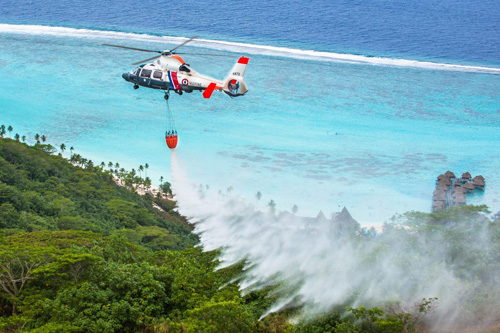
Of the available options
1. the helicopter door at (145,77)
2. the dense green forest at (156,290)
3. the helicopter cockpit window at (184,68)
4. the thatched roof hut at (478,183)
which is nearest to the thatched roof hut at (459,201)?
the thatched roof hut at (478,183)

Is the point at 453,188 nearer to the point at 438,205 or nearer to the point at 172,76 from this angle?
the point at 438,205

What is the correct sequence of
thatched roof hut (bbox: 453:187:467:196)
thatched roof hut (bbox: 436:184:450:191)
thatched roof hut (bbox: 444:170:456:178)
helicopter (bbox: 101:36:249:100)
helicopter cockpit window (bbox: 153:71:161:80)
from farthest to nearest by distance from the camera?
thatched roof hut (bbox: 444:170:456:178) < thatched roof hut (bbox: 436:184:450:191) < thatched roof hut (bbox: 453:187:467:196) < helicopter cockpit window (bbox: 153:71:161:80) < helicopter (bbox: 101:36:249:100)

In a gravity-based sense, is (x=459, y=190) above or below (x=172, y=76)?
below

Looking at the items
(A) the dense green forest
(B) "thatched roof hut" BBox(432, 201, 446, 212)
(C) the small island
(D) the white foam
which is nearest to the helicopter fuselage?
(A) the dense green forest

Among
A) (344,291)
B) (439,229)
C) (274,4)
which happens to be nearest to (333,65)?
(274,4)

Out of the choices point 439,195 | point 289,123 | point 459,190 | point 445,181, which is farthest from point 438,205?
point 289,123

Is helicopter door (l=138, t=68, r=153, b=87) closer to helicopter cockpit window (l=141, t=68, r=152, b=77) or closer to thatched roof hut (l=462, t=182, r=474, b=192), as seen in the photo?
helicopter cockpit window (l=141, t=68, r=152, b=77)

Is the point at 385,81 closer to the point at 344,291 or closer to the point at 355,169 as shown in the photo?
the point at 355,169

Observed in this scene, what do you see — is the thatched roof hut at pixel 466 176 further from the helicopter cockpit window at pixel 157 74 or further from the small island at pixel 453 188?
the helicopter cockpit window at pixel 157 74

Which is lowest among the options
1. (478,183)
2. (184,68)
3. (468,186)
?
(468,186)
